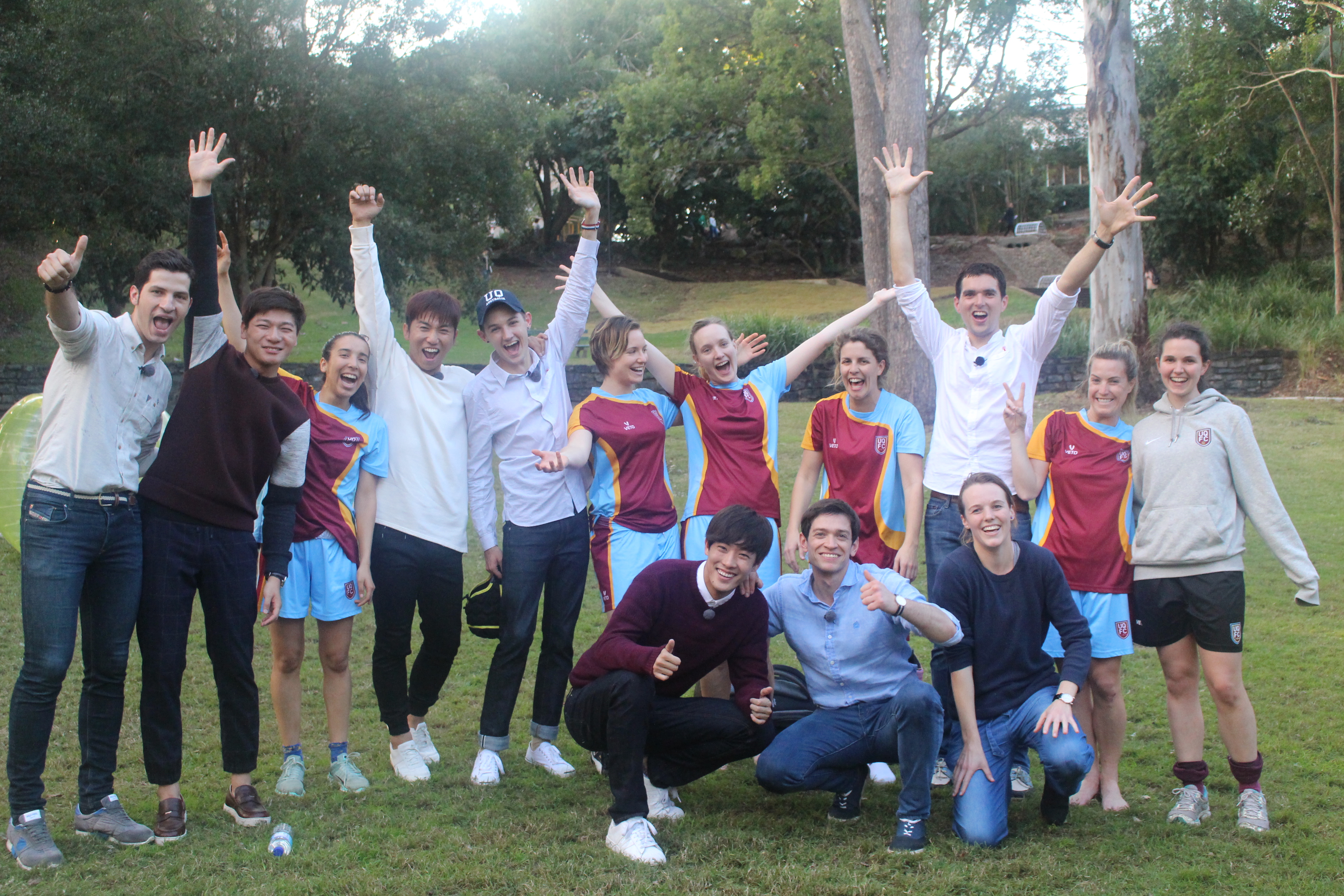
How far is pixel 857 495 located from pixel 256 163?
14.1 m

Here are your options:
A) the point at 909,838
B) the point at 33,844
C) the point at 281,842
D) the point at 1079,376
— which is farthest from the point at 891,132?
the point at 33,844

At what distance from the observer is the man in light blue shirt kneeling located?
3365mm

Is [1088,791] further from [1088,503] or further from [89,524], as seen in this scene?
[89,524]

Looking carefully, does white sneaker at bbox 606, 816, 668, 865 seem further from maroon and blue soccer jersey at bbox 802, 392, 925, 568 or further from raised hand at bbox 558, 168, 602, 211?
raised hand at bbox 558, 168, 602, 211

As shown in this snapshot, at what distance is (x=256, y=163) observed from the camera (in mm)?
15617

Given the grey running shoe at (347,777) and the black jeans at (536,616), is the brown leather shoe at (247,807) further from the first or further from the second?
the black jeans at (536,616)

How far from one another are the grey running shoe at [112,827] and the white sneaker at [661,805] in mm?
1575

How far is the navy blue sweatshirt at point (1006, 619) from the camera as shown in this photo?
3504 millimetres

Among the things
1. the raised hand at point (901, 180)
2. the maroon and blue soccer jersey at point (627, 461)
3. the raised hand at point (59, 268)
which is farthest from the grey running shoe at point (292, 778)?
the raised hand at point (901, 180)

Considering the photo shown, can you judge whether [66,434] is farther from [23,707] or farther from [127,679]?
[127,679]

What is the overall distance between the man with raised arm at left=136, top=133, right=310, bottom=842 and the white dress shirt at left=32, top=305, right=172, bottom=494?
11 centimetres

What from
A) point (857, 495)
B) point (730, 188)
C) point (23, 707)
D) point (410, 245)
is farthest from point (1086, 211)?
point (23, 707)

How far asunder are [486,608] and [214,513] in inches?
43.1

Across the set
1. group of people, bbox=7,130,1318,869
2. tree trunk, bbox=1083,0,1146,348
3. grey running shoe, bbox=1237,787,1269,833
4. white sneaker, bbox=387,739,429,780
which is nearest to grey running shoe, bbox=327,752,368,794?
group of people, bbox=7,130,1318,869
